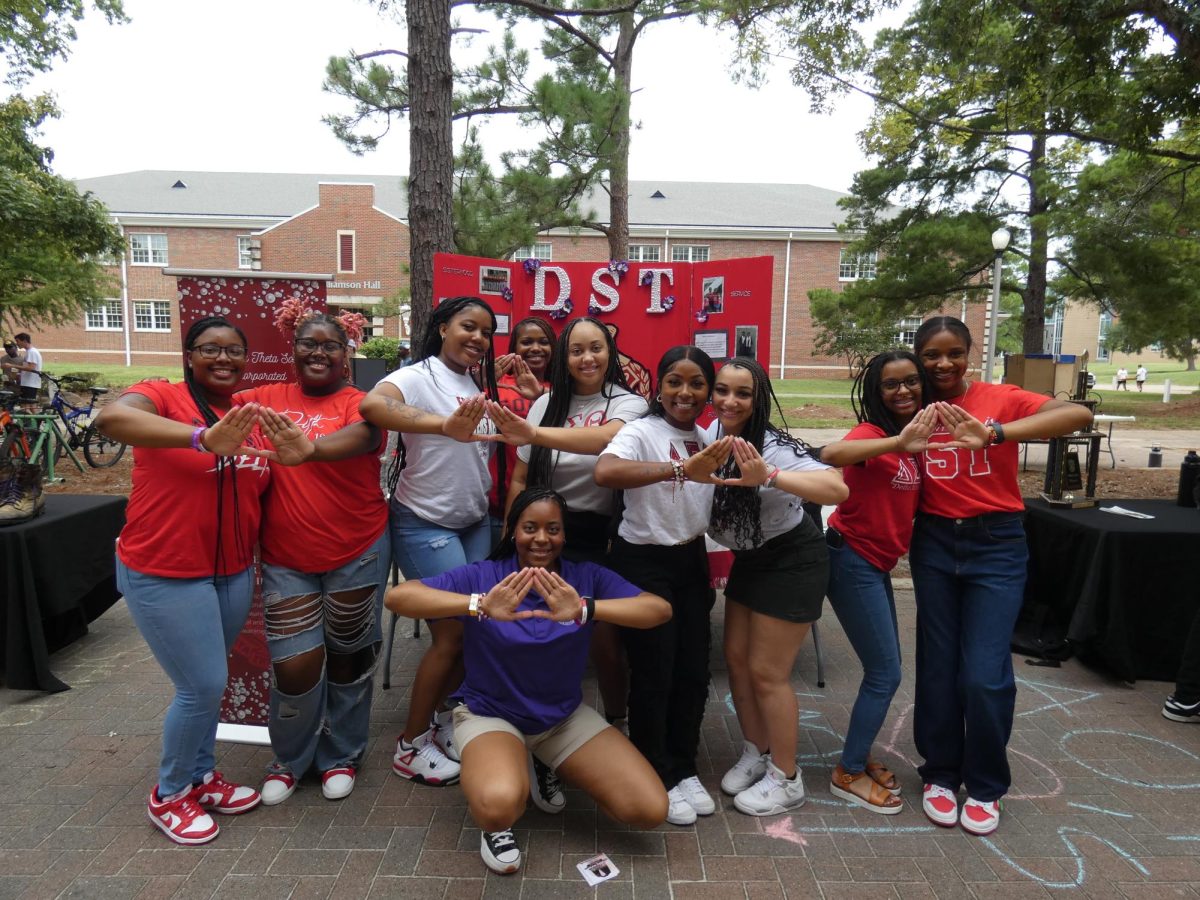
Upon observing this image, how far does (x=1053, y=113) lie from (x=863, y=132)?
444 centimetres

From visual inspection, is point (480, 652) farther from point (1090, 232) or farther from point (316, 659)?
point (1090, 232)

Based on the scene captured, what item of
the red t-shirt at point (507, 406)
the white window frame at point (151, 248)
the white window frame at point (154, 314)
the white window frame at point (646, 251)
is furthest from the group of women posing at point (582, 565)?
the white window frame at point (151, 248)

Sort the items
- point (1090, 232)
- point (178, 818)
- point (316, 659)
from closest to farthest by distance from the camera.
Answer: point (178, 818) < point (316, 659) < point (1090, 232)

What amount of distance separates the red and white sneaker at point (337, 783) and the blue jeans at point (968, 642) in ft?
7.40

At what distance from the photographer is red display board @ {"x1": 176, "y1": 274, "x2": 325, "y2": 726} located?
3256 millimetres

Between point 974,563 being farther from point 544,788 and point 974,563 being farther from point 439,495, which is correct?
point 439,495

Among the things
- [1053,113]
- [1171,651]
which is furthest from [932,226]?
[1171,651]

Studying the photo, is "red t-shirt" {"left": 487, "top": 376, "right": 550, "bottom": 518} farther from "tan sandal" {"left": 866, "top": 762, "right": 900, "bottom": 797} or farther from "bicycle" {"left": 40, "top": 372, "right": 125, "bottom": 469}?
"bicycle" {"left": 40, "top": 372, "right": 125, "bottom": 469}

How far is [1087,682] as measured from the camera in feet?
13.2

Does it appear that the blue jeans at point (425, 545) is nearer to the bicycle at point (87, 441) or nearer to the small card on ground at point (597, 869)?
the small card on ground at point (597, 869)

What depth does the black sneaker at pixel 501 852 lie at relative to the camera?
7.93ft

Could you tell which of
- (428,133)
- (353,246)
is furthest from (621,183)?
(353,246)

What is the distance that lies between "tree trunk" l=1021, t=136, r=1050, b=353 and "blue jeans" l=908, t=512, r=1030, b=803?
13.0 metres

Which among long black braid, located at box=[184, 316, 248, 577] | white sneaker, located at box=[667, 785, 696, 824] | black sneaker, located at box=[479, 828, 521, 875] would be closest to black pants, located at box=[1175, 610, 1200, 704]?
white sneaker, located at box=[667, 785, 696, 824]
